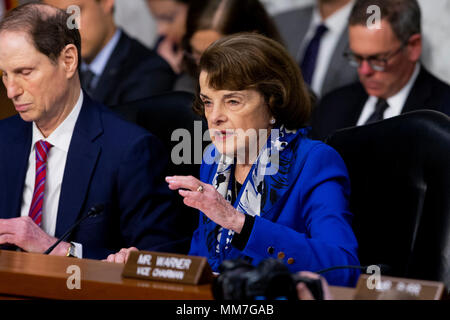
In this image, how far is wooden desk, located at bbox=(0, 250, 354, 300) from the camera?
5.28 ft

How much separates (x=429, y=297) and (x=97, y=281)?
699 millimetres

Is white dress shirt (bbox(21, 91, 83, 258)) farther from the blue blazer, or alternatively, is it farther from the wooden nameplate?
the wooden nameplate

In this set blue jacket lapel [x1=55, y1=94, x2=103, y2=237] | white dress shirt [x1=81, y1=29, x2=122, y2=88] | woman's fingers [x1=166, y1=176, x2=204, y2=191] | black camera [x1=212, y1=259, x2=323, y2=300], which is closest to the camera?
black camera [x1=212, y1=259, x2=323, y2=300]

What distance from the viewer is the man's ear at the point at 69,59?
2.52 metres

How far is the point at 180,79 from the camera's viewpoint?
12.8 ft

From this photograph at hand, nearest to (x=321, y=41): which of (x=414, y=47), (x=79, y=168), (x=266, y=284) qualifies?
(x=414, y=47)

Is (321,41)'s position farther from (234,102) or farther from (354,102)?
(234,102)

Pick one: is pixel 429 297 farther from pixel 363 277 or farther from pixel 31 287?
pixel 31 287

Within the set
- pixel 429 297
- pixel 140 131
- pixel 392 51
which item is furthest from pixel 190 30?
pixel 429 297

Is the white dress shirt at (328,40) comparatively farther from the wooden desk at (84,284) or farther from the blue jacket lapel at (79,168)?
the wooden desk at (84,284)

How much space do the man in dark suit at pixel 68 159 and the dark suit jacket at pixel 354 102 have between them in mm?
1117

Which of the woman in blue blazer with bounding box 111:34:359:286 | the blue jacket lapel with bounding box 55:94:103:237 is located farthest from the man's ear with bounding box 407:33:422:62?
the blue jacket lapel with bounding box 55:94:103:237

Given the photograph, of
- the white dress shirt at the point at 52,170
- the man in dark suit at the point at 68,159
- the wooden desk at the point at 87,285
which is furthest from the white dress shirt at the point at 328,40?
the wooden desk at the point at 87,285

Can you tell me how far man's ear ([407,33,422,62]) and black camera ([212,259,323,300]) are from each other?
7.13 ft
